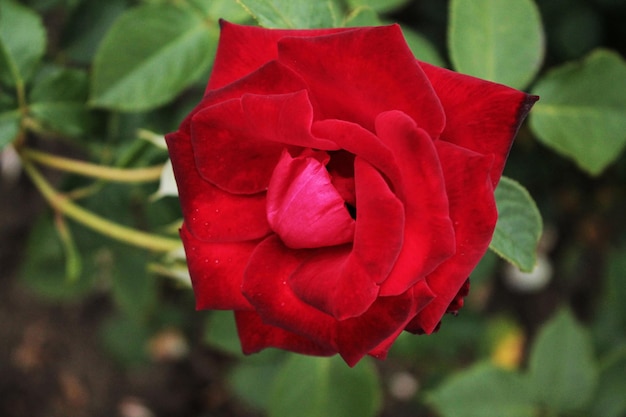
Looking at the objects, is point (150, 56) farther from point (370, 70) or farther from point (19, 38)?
point (370, 70)

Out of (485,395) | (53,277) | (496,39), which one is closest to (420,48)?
(496,39)

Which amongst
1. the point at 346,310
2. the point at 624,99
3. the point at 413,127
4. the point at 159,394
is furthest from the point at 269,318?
the point at 159,394

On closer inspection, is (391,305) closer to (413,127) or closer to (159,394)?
(413,127)

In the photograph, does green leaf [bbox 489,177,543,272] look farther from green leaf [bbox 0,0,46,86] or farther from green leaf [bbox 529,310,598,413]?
green leaf [bbox 0,0,46,86]

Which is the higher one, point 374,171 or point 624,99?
point 374,171

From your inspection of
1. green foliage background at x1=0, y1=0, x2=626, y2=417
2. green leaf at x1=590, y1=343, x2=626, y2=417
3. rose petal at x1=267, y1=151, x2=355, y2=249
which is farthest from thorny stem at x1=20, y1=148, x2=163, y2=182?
green leaf at x1=590, y1=343, x2=626, y2=417
